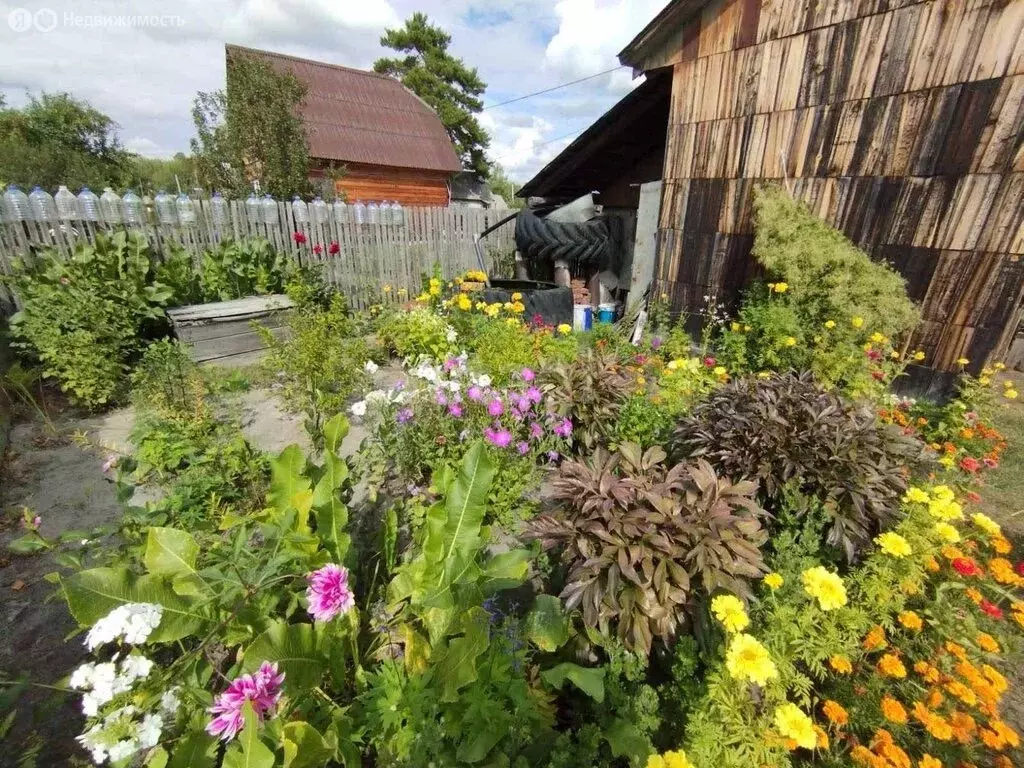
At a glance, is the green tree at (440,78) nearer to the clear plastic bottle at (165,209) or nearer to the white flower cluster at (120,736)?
the clear plastic bottle at (165,209)

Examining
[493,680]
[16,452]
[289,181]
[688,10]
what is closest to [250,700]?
[493,680]

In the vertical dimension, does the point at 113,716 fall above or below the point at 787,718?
above

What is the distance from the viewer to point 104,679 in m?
1.08

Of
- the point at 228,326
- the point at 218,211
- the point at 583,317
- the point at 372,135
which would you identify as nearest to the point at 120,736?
the point at 228,326

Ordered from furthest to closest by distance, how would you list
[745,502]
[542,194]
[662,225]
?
[542,194] → [662,225] → [745,502]

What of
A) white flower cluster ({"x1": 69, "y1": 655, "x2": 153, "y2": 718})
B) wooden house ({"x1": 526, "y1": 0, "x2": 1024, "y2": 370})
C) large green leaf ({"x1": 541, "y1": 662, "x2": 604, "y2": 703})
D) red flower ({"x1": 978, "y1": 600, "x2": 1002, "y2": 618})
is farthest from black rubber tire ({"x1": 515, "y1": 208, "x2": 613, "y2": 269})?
white flower cluster ({"x1": 69, "y1": 655, "x2": 153, "y2": 718})

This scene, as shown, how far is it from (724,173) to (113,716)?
20.6 feet

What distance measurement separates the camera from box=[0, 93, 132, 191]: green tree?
18.0m

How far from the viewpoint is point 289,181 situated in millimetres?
10383

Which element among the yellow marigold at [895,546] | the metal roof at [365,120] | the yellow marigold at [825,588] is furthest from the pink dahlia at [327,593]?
the metal roof at [365,120]

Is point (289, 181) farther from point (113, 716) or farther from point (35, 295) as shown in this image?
point (113, 716)

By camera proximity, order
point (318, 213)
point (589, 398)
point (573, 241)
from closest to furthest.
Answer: point (589, 398), point (318, 213), point (573, 241)

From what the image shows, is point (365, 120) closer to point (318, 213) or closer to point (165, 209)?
point (318, 213)

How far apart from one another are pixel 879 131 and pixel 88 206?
8.20 meters
